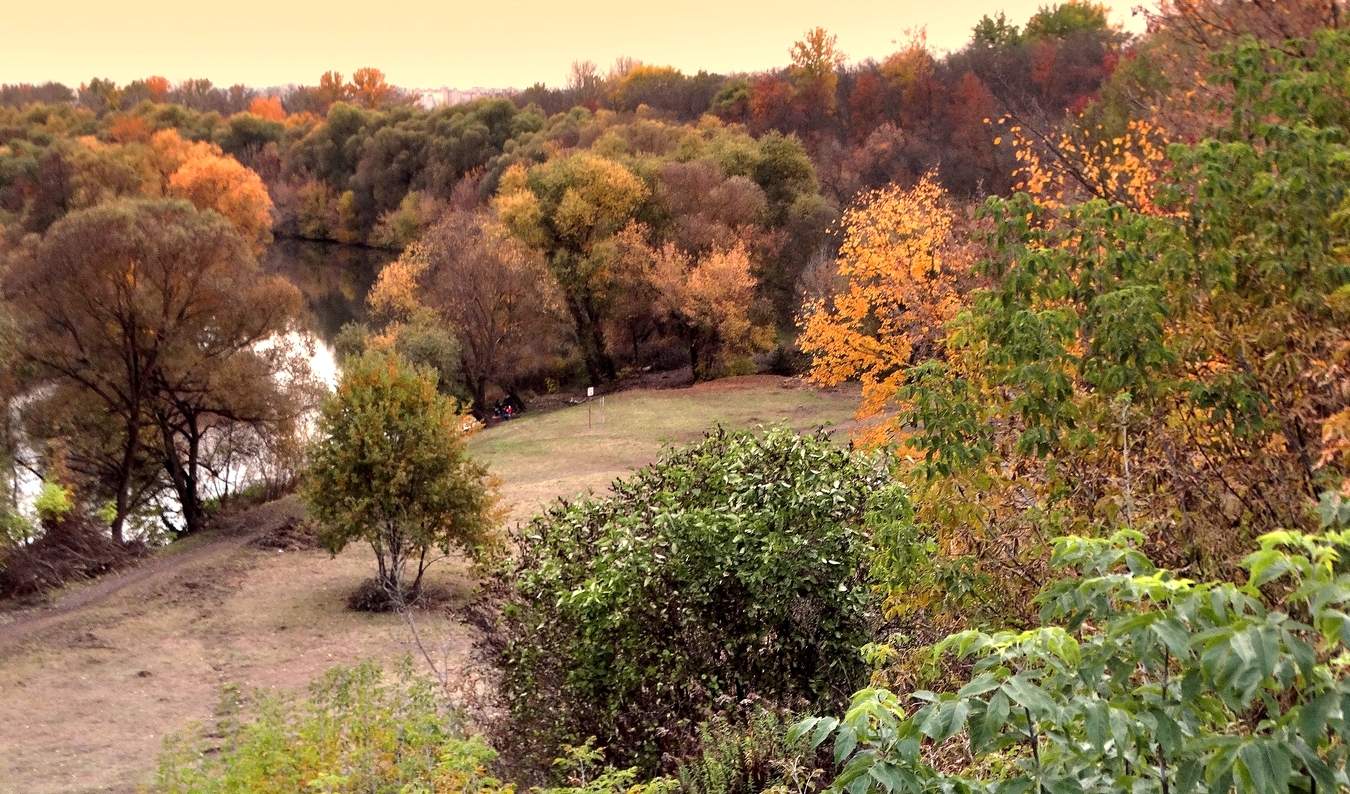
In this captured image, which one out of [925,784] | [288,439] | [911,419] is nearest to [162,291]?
[288,439]

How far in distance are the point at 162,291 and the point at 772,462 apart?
21.9 meters

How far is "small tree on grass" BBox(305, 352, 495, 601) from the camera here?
20641 millimetres

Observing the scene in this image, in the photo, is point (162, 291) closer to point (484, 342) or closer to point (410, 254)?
point (484, 342)

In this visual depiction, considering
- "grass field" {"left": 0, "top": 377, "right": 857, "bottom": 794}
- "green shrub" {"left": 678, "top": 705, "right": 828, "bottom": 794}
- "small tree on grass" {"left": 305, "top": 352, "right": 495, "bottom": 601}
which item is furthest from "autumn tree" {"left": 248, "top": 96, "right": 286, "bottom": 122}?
"green shrub" {"left": 678, "top": 705, "right": 828, "bottom": 794}

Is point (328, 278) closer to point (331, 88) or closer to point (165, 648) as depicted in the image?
point (165, 648)

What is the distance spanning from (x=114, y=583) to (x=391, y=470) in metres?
8.11

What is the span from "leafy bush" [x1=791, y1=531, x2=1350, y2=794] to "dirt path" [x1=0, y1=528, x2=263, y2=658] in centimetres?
2079

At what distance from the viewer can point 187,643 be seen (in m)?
19.9

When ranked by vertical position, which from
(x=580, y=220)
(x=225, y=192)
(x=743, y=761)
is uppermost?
(x=225, y=192)

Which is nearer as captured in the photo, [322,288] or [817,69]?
[322,288]

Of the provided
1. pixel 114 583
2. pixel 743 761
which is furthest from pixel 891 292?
pixel 114 583

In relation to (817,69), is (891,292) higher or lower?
lower

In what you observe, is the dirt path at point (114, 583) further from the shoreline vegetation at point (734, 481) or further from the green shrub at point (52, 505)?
the green shrub at point (52, 505)

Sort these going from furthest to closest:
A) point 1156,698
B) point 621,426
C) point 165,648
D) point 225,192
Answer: point 225,192, point 621,426, point 165,648, point 1156,698
